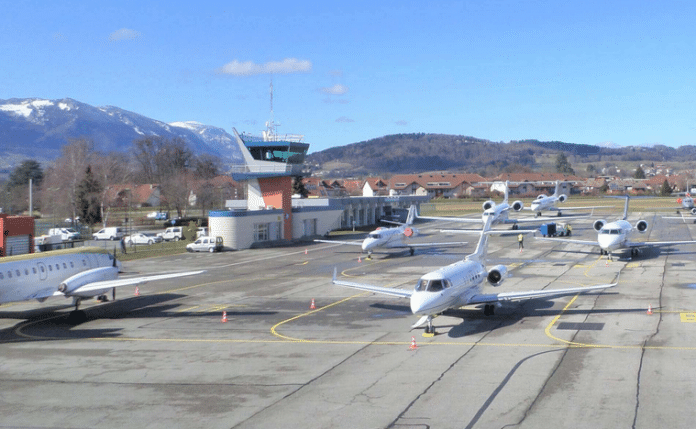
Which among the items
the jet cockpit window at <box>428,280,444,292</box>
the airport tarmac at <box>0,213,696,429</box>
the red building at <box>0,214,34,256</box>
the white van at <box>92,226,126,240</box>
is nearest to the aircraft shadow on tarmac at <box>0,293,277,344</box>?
the airport tarmac at <box>0,213,696,429</box>

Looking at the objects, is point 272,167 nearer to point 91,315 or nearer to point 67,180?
point 91,315

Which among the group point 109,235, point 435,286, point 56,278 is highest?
point 435,286

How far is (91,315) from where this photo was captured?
107ft

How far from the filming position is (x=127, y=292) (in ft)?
131

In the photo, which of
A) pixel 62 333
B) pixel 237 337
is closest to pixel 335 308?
pixel 237 337

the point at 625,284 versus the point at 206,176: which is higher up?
the point at 206,176

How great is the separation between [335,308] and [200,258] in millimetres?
28468

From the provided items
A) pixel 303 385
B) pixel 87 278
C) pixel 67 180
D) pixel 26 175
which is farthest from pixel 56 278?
pixel 26 175

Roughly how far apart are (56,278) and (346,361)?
1659 cm

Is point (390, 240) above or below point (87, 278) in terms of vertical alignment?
above

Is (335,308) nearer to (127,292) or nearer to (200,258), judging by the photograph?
(127,292)

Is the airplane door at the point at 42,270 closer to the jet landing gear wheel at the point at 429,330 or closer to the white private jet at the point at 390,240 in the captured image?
the jet landing gear wheel at the point at 429,330

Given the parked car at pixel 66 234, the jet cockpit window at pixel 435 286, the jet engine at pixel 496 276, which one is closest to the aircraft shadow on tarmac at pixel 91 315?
the jet cockpit window at pixel 435 286

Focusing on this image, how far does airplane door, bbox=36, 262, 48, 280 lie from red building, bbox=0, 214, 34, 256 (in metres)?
15.7
